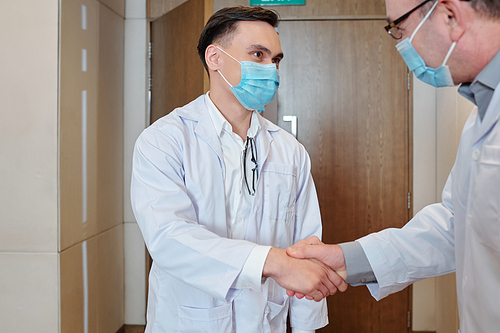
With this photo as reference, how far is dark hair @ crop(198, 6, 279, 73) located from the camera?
1.58 meters

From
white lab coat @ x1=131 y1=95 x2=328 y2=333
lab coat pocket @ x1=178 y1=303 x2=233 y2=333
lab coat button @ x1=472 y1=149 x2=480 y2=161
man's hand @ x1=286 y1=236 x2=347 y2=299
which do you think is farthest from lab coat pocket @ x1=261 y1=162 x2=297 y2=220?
lab coat button @ x1=472 y1=149 x2=480 y2=161

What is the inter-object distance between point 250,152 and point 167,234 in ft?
1.59

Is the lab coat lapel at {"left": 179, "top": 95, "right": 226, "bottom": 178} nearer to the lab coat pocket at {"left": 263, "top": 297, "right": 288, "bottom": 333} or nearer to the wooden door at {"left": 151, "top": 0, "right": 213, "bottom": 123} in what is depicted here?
the lab coat pocket at {"left": 263, "top": 297, "right": 288, "bottom": 333}

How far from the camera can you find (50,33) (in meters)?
2.08

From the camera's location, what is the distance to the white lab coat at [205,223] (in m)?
1.17

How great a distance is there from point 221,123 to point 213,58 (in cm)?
31

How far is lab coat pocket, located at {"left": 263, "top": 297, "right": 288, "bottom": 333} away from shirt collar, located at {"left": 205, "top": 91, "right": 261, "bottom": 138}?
0.64 meters

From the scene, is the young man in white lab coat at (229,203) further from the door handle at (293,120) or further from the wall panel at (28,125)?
the door handle at (293,120)

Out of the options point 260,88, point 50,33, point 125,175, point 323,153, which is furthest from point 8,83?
point 323,153

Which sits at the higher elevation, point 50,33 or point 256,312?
point 50,33

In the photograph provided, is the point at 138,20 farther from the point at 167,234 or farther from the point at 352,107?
the point at 167,234

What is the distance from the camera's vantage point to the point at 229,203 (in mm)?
1429

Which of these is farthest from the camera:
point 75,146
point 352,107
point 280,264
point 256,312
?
point 352,107

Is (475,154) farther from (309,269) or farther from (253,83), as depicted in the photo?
(253,83)
